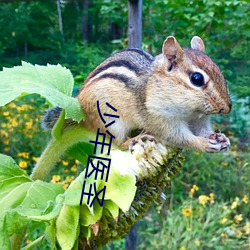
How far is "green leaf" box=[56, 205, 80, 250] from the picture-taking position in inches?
21.0

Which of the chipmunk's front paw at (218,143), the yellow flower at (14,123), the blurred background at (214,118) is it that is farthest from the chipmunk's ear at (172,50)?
the yellow flower at (14,123)

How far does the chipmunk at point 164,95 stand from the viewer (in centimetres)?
76

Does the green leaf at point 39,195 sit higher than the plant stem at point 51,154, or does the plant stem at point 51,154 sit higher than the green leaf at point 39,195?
the plant stem at point 51,154

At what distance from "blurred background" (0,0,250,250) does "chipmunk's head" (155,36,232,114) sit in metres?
0.52

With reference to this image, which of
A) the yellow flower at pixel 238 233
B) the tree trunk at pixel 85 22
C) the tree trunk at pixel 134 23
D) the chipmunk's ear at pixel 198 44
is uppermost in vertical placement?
the tree trunk at pixel 85 22

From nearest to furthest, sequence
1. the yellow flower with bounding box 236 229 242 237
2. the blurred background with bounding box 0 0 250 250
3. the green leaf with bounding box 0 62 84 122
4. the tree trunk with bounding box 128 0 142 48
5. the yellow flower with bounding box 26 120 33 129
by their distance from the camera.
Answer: the green leaf with bounding box 0 62 84 122 → the tree trunk with bounding box 128 0 142 48 → the blurred background with bounding box 0 0 250 250 → the yellow flower with bounding box 236 229 242 237 → the yellow flower with bounding box 26 120 33 129

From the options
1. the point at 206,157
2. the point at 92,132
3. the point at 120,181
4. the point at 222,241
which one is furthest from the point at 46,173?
the point at 206,157

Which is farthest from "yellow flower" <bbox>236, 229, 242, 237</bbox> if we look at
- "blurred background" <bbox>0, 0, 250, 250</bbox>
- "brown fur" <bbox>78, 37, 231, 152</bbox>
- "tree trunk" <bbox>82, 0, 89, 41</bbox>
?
"tree trunk" <bbox>82, 0, 89, 41</bbox>

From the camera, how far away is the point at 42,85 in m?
0.67

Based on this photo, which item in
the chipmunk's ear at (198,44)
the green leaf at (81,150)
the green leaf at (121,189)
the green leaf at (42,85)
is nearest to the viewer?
the green leaf at (121,189)

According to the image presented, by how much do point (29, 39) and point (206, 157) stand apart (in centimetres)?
187

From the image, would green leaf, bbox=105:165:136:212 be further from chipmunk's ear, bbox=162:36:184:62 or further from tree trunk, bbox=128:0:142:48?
tree trunk, bbox=128:0:142:48

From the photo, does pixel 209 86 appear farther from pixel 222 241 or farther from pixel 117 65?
pixel 222 241

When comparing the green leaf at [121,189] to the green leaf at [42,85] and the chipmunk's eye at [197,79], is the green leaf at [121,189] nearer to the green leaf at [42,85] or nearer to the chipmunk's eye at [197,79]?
the green leaf at [42,85]
